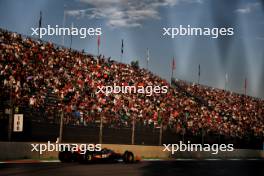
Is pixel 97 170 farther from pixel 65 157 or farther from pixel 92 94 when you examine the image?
pixel 92 94

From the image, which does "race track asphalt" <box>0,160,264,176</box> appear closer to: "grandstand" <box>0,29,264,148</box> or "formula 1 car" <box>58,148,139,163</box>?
"formula 1 car" <box>58,148,139,163</box>

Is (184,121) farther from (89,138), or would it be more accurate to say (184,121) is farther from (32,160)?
(32,160)

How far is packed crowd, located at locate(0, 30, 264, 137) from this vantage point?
90.7 feet

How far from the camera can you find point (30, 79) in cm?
2847

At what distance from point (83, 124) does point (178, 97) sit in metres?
20.6

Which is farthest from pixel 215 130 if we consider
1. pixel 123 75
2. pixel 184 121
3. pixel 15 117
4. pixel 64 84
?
pixel 15 117

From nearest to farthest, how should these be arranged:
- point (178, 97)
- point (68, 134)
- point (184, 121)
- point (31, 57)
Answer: point (68, 134) < point (31, 57) < point (184, 121) < point (178, 97)

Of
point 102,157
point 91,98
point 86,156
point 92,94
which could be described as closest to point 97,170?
point 86,156

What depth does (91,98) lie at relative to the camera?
32938 millimetres

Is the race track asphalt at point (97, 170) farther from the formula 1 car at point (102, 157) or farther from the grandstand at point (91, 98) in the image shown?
the grandstand at point (91, 98)

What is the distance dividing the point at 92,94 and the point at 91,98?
855 millimetres

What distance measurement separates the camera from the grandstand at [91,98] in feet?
86.9

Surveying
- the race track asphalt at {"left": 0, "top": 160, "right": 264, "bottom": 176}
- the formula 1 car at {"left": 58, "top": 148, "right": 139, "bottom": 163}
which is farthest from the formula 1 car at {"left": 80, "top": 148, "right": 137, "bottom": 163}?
the race track asphalt at {"left": 0, "top": 160, "right": 264, "bottom": 176}

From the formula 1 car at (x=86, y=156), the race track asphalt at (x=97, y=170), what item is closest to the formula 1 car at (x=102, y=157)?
the formula 1 car at (x=86, y=156)
